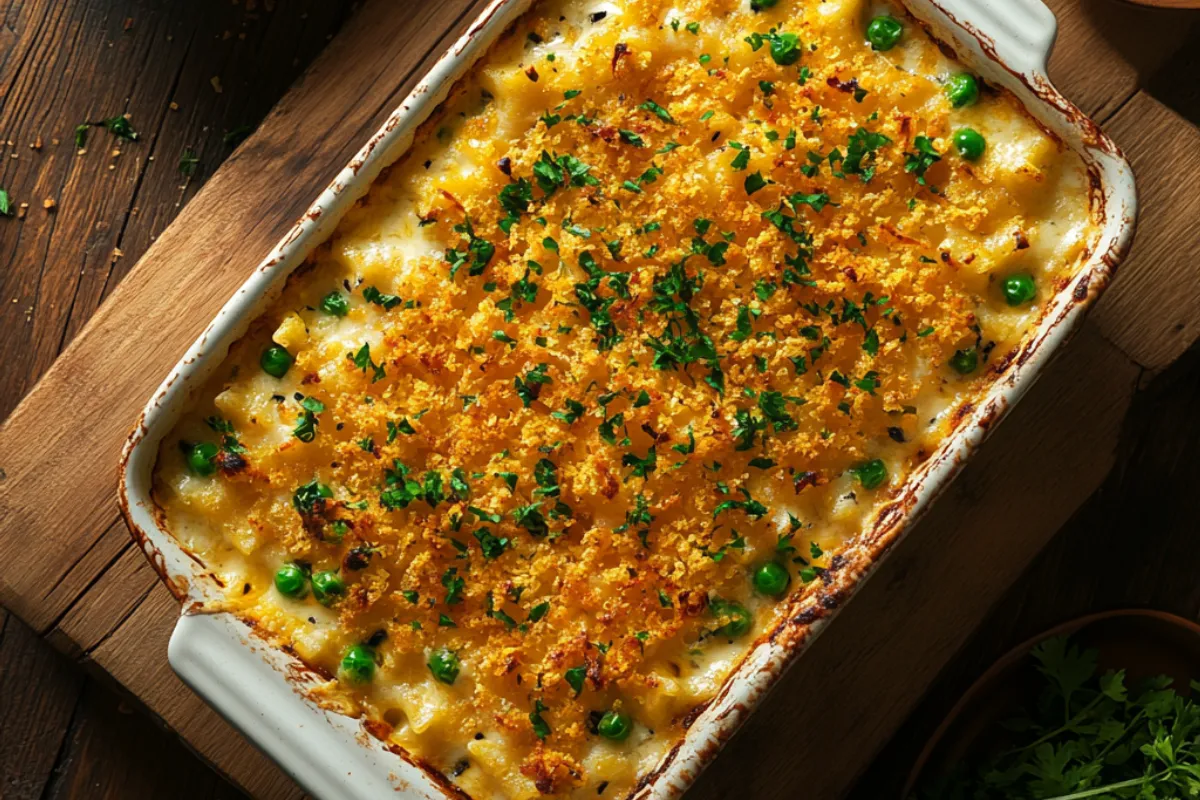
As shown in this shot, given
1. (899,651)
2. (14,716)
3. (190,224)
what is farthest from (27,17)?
(899,651)

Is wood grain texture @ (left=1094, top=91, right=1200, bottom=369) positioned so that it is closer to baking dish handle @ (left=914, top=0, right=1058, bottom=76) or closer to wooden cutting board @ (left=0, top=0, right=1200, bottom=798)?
wooden cutting board @ (left=0, top=0, right=1200, bottom=798)

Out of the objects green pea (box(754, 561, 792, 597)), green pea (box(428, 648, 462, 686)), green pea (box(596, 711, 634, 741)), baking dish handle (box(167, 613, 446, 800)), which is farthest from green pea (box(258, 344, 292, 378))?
green pea (box(754, 561, 792, 597))

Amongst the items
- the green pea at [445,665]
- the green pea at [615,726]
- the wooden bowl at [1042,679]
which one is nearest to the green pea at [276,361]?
the green pea at [445,665]

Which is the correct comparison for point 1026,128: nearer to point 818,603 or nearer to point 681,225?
point 681,225

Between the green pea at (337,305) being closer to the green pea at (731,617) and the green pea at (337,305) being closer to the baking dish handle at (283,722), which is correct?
the baking dish handle at (283,722)

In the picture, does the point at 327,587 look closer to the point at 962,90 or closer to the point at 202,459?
the point at 202,459
